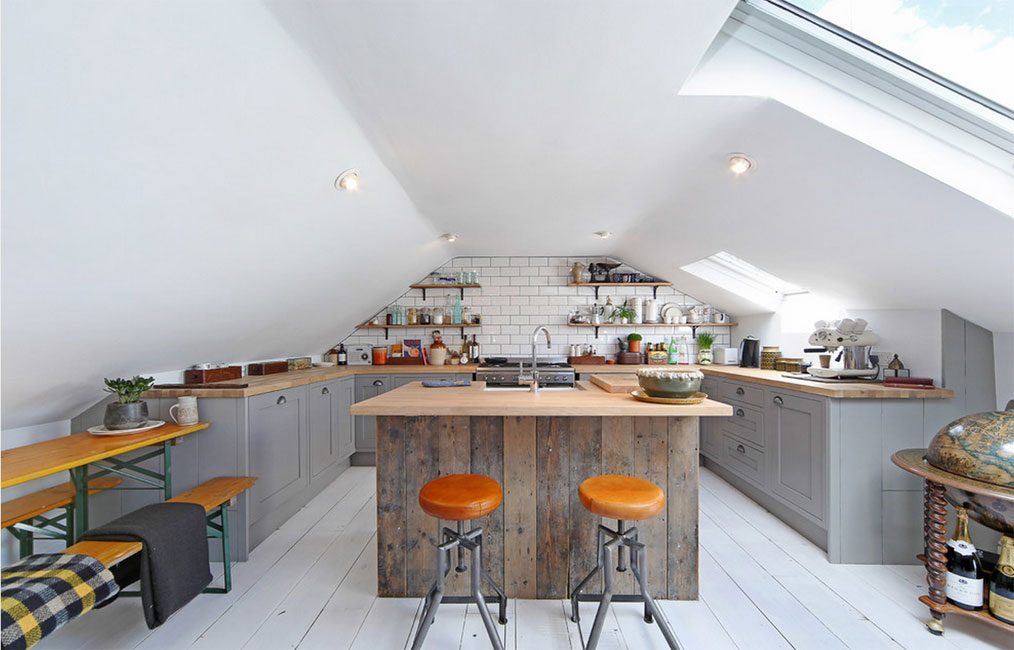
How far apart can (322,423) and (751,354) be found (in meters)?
3.97

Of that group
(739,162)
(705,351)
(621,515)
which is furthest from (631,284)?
(621,515)

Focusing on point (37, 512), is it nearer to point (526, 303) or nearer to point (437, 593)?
point (437, 593)

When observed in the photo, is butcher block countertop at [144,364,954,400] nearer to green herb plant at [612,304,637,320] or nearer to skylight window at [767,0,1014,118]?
green herb plant at [612,304,637,320]

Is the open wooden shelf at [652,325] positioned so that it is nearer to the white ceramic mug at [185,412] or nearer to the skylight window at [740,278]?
the skylight window at [740,278]

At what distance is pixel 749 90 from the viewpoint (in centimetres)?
176

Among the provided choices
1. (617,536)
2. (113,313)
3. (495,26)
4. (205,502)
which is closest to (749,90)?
(495,26)

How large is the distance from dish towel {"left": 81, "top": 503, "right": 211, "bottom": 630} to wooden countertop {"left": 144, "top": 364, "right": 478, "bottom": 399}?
0.71m

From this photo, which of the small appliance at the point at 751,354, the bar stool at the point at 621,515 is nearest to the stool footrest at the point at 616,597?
the bar stool at the point at 621,515

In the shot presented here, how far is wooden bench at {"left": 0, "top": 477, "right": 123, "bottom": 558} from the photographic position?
192cm

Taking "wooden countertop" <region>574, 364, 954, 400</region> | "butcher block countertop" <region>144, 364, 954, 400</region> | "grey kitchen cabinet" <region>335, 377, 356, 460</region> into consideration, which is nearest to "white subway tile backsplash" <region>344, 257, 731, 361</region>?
"grey kitchen cabinet" <region>335, 377, 356, 460</region>

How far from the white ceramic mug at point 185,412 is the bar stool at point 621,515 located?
228 centimetres

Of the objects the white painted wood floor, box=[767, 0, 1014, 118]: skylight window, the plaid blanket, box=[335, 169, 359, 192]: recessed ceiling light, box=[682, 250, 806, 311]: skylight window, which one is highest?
box=[767, 0, 1014, 118]: skylight window

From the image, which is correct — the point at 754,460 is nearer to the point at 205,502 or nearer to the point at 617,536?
the point at 617,536

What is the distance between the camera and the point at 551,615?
6.75 ft
